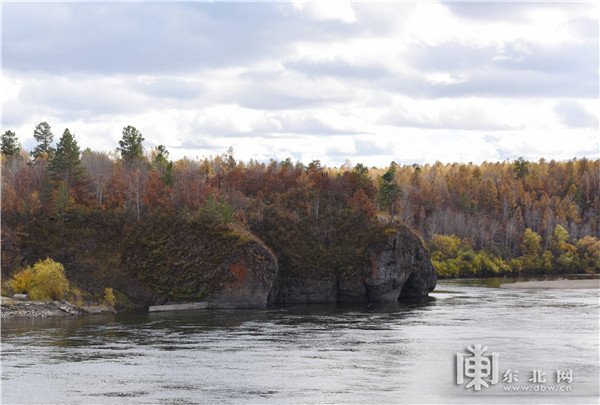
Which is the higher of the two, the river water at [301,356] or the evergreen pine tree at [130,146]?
the evergreen pine tree at [130,146]

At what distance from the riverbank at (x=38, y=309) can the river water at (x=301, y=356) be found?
3.24m

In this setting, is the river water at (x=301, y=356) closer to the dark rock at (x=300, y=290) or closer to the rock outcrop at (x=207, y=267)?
the rock outcrop at (x=207, y=267)

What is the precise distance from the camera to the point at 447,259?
18112 cm

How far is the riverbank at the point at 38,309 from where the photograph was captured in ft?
272

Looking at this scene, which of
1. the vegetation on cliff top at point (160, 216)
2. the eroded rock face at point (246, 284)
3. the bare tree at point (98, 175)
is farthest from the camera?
the bare tree at point (98, 175)

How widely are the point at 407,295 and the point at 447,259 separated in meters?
69.4

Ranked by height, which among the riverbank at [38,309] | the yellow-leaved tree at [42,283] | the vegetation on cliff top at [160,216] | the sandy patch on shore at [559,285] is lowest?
the sandy patch on shore at [559,285]

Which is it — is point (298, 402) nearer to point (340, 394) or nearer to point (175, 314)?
point (340, 394)

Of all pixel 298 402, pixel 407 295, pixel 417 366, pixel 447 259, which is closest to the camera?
pixel 298 402

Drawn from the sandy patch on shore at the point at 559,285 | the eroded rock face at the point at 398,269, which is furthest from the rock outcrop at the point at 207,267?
the sandy patch on shore at the point at 559,285

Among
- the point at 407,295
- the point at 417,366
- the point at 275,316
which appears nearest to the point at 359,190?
the point at 407,295

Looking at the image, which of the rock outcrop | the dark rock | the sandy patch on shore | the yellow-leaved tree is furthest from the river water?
the sandy patch on shore

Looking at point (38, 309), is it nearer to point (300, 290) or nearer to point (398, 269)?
point (300, 290)

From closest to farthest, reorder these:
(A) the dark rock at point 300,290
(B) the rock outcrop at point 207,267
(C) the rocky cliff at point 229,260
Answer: (B) the rock outcrop at point 207,267 < (C) the rocky cliff at point 229,260 < (A) the dark rock at point 300,290
